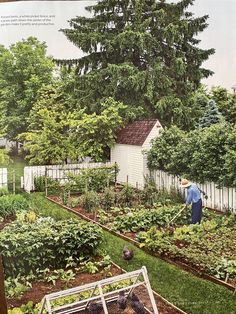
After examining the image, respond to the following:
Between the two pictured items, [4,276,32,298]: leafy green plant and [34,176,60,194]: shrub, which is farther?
[34,176,60,194]: shrub

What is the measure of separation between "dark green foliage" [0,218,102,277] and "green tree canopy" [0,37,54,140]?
0.31 m

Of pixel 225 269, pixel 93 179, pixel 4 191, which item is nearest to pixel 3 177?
pixel 4 191

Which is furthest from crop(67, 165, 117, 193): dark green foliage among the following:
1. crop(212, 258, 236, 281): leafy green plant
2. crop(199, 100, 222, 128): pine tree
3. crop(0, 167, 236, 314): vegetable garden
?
crop(212, 258, 236, 281): leafy green plant

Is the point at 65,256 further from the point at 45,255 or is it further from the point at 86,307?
the point at 86,307

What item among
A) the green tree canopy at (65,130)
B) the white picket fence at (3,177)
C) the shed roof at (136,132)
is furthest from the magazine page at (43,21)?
the white picket fence at (3,177)

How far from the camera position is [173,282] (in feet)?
5.77

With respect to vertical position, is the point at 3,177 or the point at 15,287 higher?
the point at 3,177

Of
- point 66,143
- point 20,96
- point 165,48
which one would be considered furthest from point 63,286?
point 165,48

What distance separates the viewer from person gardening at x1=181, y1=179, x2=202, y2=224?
187 centimetres

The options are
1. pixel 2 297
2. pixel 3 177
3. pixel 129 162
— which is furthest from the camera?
pixel 129 162

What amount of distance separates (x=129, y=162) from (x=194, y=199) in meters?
0.26

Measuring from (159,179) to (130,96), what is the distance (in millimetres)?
320

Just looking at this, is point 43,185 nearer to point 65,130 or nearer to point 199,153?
point 65,130

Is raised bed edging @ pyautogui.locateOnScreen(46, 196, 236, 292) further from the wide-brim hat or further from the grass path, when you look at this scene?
the wide-brim hat
